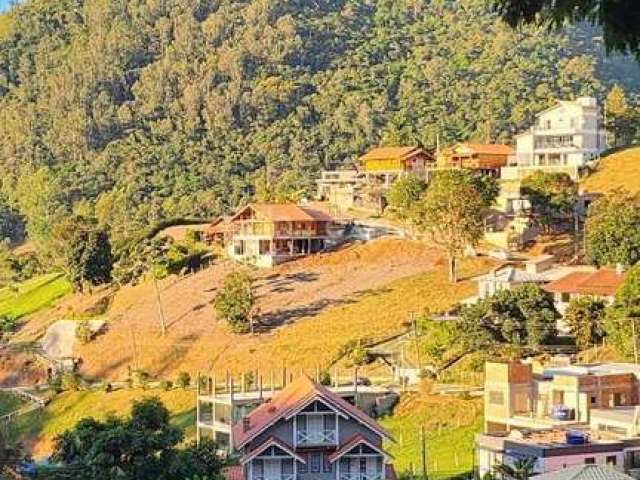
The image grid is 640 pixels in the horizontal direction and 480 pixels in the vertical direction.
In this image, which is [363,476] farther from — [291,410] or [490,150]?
[490,150]

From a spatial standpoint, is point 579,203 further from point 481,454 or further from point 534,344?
point 481,454

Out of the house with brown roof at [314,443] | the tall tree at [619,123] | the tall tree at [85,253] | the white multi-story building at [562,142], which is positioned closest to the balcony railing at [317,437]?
the house with brown roof at [314,443]

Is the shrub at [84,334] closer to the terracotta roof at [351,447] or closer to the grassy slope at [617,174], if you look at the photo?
the grassy slope at [617,174]

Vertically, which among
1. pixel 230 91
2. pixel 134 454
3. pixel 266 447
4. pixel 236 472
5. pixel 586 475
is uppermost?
pixel 230 91

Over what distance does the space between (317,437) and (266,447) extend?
4.33 ft

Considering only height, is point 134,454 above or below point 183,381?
above

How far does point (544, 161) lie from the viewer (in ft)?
226

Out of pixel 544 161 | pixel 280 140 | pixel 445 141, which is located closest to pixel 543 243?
pixel 544 161

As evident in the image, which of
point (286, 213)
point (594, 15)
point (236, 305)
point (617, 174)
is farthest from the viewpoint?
point (617, 174)

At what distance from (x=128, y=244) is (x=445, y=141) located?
32375mm

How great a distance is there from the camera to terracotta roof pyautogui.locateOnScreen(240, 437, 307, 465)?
28761 millimetres

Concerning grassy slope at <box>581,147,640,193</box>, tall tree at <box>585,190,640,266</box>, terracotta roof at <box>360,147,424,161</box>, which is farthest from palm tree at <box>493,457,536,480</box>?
terracotta roof at <box>360,147,424,161</box>

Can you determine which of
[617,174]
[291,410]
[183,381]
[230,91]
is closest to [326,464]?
[291,410]

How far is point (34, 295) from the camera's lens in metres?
75.4
